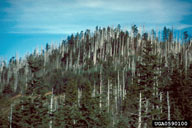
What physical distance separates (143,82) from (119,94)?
112 ft

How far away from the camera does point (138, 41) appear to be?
9444cm

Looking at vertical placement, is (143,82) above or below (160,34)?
below

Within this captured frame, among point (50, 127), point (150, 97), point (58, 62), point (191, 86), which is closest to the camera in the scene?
point (150, 97)

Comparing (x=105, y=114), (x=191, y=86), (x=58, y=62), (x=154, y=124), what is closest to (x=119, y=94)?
(x=191, y=86)

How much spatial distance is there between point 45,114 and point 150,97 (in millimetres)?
13455

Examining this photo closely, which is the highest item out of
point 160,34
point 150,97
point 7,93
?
point 160,34

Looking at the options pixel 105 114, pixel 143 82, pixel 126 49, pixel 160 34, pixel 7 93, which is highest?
pixel 160 34

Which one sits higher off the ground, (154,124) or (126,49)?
(126,49)

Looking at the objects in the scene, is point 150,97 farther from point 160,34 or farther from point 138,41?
point 160,34

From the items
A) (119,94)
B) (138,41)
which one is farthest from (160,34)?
(119,94)

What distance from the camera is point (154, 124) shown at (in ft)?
65.8

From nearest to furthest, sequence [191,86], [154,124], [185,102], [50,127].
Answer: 1. [154,124]
2. [50,127]
3. [185,102]
4. [191,86]

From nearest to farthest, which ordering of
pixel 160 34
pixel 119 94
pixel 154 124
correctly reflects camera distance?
pixel 154 124 → pixel 119 94 → pixel 160 34

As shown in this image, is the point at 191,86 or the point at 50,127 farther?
the point at 191,86
